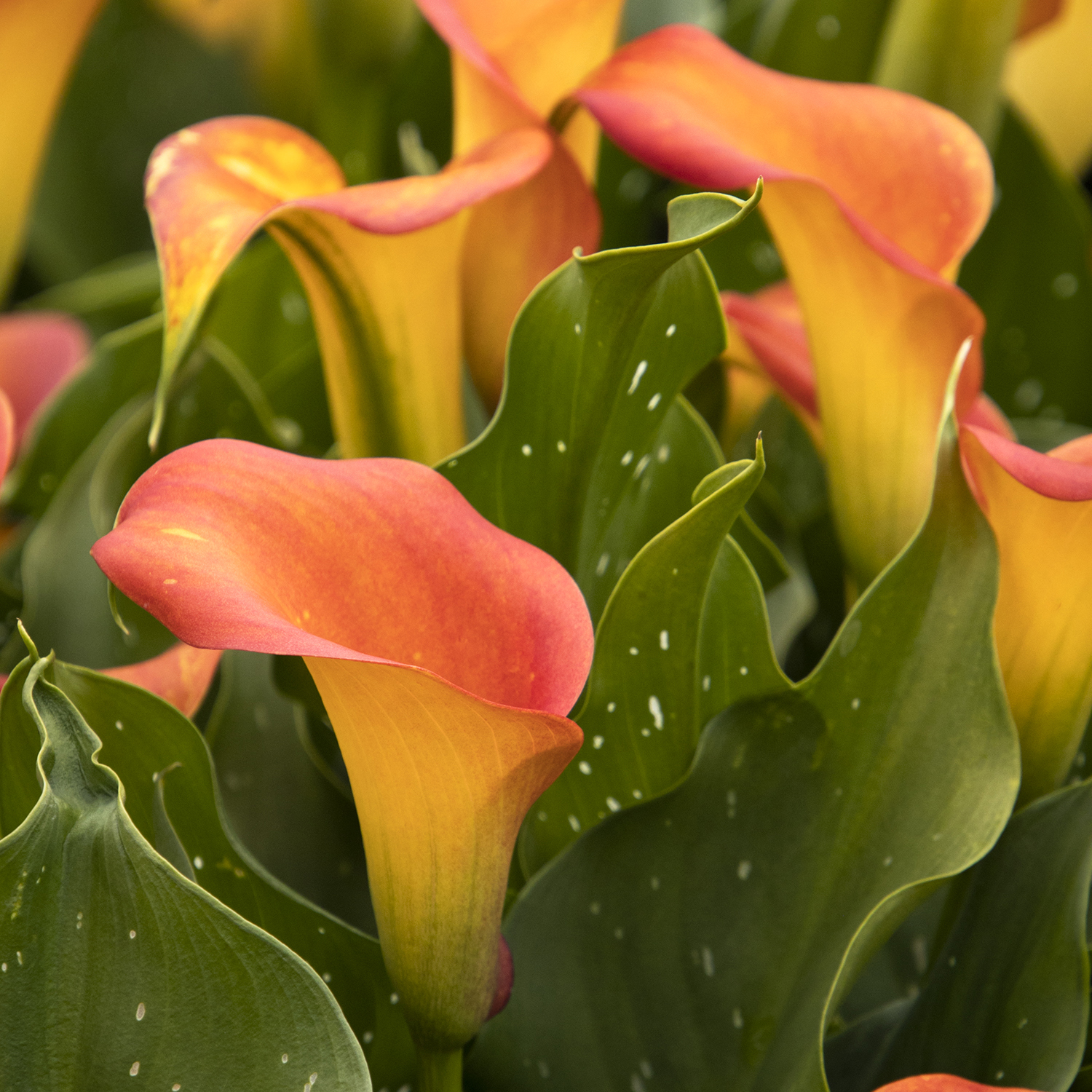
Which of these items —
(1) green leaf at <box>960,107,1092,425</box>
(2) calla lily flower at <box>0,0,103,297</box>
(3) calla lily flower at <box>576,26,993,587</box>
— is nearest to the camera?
(3) calla lily flower at <box>576,26,993,587</box>

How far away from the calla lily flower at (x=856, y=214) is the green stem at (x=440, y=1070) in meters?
0.19

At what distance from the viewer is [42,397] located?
1.67ft

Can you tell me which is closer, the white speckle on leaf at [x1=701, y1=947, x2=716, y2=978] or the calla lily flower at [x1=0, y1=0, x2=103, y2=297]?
the white speckle on leaf at [x1=701, y1=947, x2=716, y2=978]

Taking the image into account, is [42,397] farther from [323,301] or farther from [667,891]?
[667,891]

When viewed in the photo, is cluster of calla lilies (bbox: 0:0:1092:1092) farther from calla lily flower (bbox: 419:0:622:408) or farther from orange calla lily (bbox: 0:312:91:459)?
orange calla lily (bbox: 0:312:91:459)

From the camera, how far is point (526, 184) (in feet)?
1.24

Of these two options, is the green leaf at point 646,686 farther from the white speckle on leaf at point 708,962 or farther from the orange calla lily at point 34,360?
the orange calla lily at point 34,360

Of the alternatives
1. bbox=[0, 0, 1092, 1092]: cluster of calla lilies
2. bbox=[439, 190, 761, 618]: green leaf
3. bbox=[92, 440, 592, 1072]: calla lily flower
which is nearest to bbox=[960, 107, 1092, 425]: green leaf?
bbox=[0, 0, 1092, 1092]: cluster of calla lilies

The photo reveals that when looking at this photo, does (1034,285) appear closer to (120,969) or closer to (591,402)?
(591,402)

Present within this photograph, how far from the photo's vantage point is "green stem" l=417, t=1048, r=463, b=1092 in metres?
0.27

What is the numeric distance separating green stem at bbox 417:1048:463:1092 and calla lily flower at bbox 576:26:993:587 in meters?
0.19

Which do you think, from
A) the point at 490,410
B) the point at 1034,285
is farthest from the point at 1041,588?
the point at 1034,285

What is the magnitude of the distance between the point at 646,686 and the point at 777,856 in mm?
54

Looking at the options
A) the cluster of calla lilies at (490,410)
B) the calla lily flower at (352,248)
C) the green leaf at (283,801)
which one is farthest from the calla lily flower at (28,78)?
the green leaf at (283,801)
